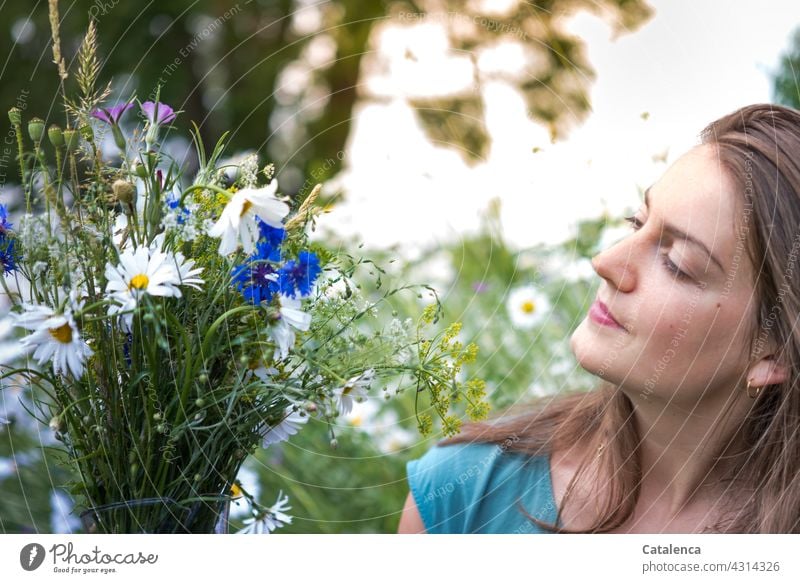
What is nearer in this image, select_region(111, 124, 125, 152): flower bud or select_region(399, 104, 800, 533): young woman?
select_region(111, 124, 125, 152): flower bud

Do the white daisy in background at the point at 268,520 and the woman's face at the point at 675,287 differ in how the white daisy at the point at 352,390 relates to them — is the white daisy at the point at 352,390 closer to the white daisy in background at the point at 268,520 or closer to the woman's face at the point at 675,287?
the white daisy in background at the point at 268,520

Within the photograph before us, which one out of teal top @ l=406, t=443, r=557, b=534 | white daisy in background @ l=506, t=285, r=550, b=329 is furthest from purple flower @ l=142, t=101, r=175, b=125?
white daisy in background @ l=506, t=285, r=550, b=329

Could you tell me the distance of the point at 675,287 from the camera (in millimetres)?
646

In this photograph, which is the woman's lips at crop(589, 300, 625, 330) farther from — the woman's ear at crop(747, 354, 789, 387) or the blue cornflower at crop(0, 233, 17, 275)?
the blue cornflower at crop(0, 233, 17, 275)

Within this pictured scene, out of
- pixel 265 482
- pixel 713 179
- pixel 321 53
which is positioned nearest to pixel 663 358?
pixel 713 179

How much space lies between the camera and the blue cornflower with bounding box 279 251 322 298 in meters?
0.49

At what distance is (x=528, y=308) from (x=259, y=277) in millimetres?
920

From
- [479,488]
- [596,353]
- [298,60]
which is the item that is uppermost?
[298,60]

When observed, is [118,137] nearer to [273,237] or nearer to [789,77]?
[273,237]

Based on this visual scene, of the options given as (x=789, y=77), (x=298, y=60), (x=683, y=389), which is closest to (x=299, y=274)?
(x=683, y=389)

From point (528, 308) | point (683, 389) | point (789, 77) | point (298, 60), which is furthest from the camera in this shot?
point (298, 60)

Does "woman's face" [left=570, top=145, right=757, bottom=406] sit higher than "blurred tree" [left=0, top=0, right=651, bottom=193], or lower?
lower

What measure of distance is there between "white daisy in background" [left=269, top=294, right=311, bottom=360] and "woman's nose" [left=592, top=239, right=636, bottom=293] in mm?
277
